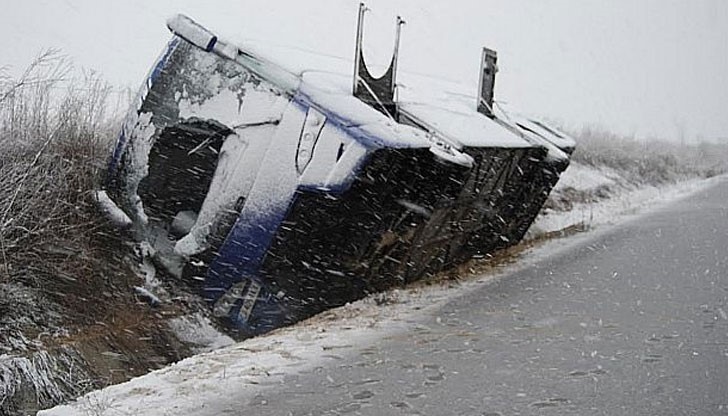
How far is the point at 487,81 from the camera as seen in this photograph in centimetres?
982

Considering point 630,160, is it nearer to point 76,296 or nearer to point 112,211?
point 112,211

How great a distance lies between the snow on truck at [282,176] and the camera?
6504mm

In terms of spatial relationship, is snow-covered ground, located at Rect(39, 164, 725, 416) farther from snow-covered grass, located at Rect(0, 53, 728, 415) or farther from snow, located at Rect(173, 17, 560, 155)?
snow, located at Rect(173, 17, 560, 155)

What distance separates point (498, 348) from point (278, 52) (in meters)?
3.26

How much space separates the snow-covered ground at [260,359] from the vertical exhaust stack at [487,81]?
1.68 meters

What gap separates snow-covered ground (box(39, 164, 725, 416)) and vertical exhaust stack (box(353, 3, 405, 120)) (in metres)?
1.52

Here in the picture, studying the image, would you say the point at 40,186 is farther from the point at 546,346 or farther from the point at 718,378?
the point at 718,378

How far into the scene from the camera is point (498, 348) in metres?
5.66

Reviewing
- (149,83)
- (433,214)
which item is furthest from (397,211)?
(149,83)

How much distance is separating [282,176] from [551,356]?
7.56 ft

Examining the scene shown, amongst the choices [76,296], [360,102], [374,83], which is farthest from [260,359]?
[374,83]

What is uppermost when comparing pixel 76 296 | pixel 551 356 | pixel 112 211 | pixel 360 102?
pixel 360 102

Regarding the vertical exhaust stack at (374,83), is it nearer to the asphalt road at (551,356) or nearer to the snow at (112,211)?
the asphalt road at (551,356)

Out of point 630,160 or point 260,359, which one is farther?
point 630,160
